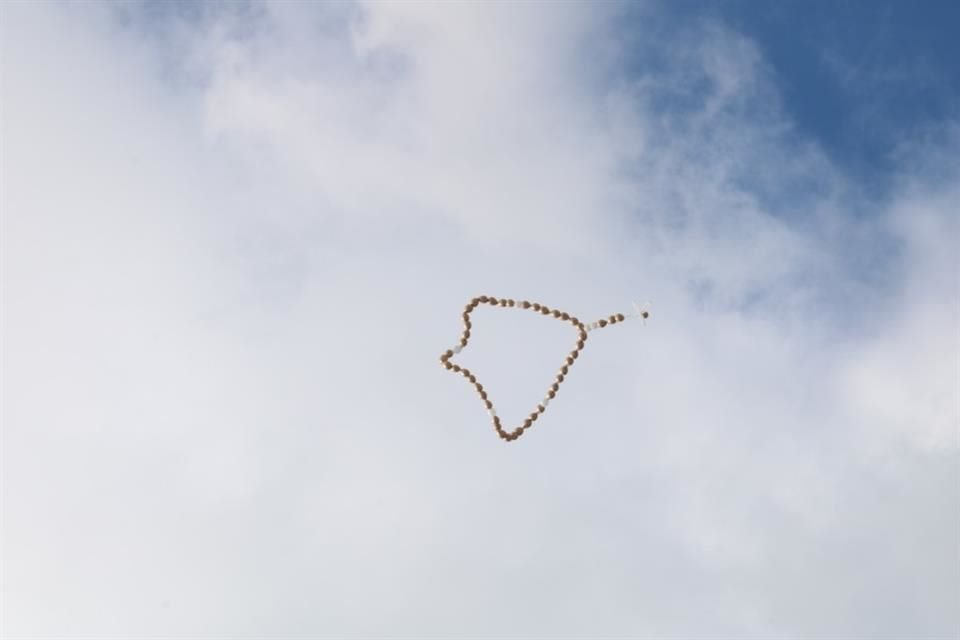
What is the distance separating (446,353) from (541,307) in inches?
218

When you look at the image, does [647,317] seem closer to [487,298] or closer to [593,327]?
[593,327]

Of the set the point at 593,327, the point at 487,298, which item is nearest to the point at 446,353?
the point at 487,298

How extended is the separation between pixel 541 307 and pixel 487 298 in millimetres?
2882

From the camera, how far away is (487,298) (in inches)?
2739

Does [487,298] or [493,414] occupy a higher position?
[487,298]

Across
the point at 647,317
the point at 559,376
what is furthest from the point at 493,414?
the point at 647,317

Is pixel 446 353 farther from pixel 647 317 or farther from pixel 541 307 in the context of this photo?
pixel 647 317

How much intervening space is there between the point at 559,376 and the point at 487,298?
5.55 m

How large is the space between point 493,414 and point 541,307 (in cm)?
616

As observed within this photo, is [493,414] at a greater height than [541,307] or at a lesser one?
lesser

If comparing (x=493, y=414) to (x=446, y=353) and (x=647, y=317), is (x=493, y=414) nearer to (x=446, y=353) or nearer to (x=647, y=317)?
(x=446, y=353)

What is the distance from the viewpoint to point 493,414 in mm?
68938

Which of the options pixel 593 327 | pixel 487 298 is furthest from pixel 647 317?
pixel 487 298

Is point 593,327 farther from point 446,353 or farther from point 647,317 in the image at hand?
point 446,353
